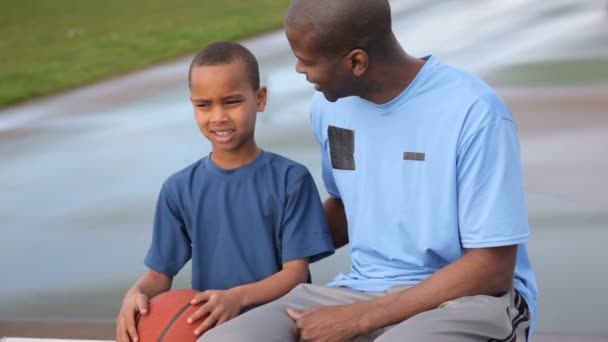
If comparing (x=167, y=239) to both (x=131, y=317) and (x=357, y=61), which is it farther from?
(x=357, y=61)

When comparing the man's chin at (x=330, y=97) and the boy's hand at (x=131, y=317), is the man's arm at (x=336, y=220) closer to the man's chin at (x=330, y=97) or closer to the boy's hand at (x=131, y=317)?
the man's chin at (x=330, y=97)

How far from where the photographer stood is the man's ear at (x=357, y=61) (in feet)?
11.4

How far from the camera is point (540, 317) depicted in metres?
5.16

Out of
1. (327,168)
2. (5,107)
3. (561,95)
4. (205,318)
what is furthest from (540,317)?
(5,107)

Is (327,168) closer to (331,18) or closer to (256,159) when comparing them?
(256,159)

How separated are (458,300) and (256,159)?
955mm

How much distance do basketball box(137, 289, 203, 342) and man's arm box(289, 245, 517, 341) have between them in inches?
16.9

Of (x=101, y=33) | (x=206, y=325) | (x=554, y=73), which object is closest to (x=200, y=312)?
(x=206, y=325)

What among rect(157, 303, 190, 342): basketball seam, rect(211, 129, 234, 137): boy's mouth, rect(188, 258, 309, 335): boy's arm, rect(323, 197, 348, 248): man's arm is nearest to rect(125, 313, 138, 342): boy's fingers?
rect(157, 303, 190, 342): basketball seam

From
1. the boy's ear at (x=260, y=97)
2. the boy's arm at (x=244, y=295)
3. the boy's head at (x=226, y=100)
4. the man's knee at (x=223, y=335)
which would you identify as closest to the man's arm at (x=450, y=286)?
the man's knee at (x=223, y=335)

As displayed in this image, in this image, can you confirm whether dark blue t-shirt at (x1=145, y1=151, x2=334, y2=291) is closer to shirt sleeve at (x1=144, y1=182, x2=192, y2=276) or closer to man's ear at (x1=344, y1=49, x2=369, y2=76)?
shirt sleeve at (x1=144, y1=182, x2=192, y2=276)

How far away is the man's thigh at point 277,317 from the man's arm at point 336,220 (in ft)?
1.44

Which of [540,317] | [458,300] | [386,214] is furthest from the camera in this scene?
[540,317]

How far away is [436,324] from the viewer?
3.21 metres
